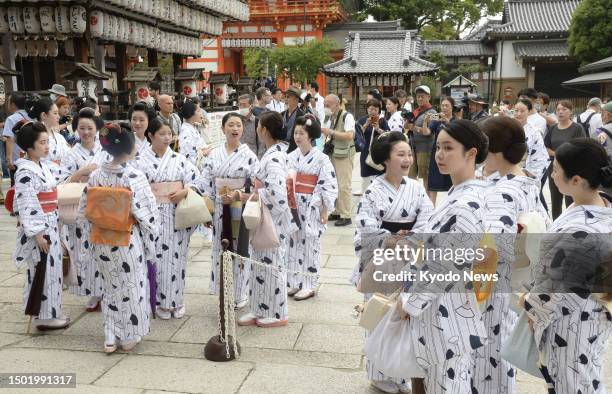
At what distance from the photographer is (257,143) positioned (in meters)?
8.95

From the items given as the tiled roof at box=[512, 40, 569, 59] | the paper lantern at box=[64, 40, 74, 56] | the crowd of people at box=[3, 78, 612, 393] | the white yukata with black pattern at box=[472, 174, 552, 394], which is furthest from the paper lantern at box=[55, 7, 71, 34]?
the tiled roof at box=[512, 40, 569, 59]

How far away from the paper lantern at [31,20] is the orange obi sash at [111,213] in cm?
969

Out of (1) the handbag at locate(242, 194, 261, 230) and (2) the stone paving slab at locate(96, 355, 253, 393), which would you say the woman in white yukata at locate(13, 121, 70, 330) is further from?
(1) the handbag at locate(242, 194, 261, 230)

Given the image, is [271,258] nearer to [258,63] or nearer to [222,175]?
[222,175]

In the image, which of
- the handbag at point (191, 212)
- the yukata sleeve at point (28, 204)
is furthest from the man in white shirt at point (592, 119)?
the yukata sleeve at point (28, 204)

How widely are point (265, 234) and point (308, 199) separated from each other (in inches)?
36.3

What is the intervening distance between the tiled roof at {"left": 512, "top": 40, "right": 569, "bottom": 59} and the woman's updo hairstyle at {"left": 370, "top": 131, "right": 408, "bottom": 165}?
1245 inches

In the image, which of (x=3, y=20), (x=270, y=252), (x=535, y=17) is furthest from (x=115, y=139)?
(x=535, y=17)

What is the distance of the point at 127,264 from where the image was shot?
408 centimetres

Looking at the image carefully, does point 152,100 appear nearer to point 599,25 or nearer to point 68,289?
point 68,289

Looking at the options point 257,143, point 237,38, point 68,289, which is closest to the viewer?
point 68,289

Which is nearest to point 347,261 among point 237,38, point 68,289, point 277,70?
point 68,289

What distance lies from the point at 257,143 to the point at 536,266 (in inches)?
261

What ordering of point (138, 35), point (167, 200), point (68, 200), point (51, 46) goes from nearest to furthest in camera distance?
point (167, 200)
point (68, 200)
point (138, 35)
point (51, 46)
